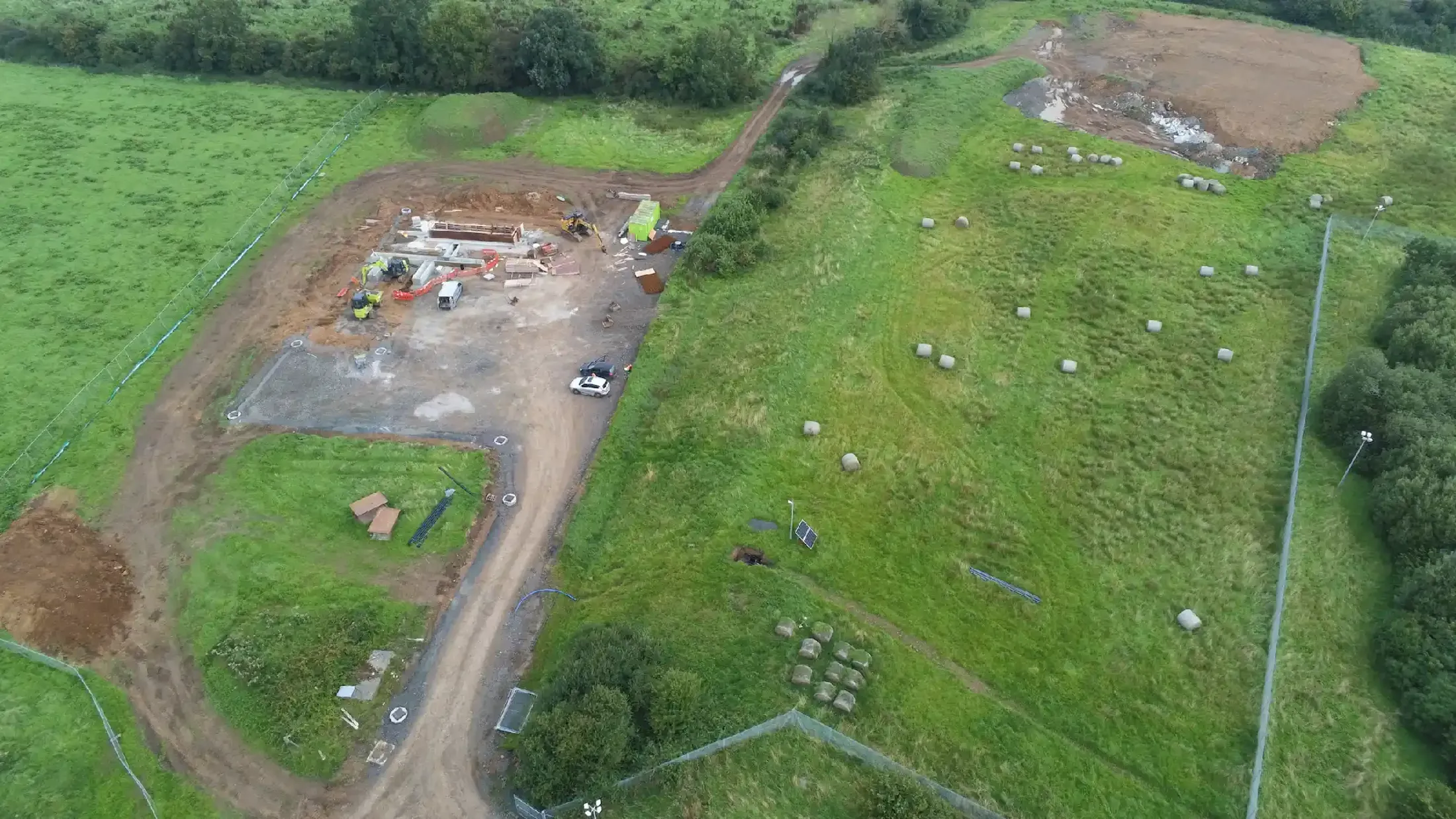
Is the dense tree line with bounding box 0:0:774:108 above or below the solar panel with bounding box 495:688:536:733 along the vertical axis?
above

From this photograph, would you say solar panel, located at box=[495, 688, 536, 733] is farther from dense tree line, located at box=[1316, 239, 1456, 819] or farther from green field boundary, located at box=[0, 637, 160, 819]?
dense tree line, located at box=[1316, 239, 1456, 819]

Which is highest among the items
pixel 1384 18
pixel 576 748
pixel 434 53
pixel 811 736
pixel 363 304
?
pixel 434 53

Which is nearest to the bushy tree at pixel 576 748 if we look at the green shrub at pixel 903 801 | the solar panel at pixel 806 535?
the green shrub at pixel 903 801

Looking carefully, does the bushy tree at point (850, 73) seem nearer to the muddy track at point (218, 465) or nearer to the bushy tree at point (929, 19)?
the bushy tree at point (929, 19)

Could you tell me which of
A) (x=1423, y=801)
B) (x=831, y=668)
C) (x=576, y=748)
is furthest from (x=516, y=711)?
(x=1423, y=801)

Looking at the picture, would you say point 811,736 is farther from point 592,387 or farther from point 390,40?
point 390,40

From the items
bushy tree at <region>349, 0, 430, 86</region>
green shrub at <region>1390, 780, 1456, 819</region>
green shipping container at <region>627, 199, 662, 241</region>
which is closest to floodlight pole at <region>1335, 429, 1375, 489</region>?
green shrub at <region>1390, 780, 1456, 819</region>

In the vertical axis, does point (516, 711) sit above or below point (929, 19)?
below

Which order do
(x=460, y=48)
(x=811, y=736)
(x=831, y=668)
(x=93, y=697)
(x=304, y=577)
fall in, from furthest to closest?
(x=460, y=48) < (x=304, y=577) < (x=93, y=697) < (x=831, y=668) < (x=811, y=736)
